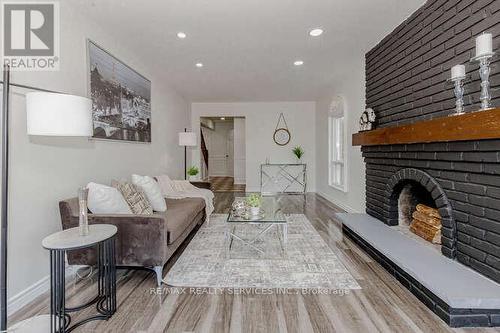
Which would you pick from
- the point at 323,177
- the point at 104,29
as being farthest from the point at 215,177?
the point at 104,29

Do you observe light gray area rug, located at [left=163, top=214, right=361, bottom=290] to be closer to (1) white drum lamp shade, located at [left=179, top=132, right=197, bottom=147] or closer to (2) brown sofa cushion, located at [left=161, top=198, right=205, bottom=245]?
(2) brown sofa cushion, located at [left=161, top=198, right=205, bottom=245]

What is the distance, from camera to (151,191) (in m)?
3.19

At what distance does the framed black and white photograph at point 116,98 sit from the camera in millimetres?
3021

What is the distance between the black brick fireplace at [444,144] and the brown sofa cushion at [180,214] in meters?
2.44

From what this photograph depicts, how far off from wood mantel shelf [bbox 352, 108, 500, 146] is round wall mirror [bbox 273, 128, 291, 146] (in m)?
4.63

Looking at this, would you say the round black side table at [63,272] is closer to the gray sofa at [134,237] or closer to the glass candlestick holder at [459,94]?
the gray sofa at [134,237]

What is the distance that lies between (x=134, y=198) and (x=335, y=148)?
4831 millimetres

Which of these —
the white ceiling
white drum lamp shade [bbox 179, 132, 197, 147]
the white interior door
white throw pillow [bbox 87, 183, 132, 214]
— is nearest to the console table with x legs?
white drum lamp shade [bbox 179, 132, 197, 147]

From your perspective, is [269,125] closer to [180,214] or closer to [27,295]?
[180,214]

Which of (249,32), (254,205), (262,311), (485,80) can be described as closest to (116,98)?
(249,32)

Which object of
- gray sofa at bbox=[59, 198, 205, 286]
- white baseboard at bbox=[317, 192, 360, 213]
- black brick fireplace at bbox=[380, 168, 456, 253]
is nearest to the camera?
gray sofa at bbox=[59, 198, 205, 286]

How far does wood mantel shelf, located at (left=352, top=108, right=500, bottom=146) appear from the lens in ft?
5.98

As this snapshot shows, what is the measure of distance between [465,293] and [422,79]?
6.68ft

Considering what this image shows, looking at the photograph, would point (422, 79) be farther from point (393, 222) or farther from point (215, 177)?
point (215, 177)
